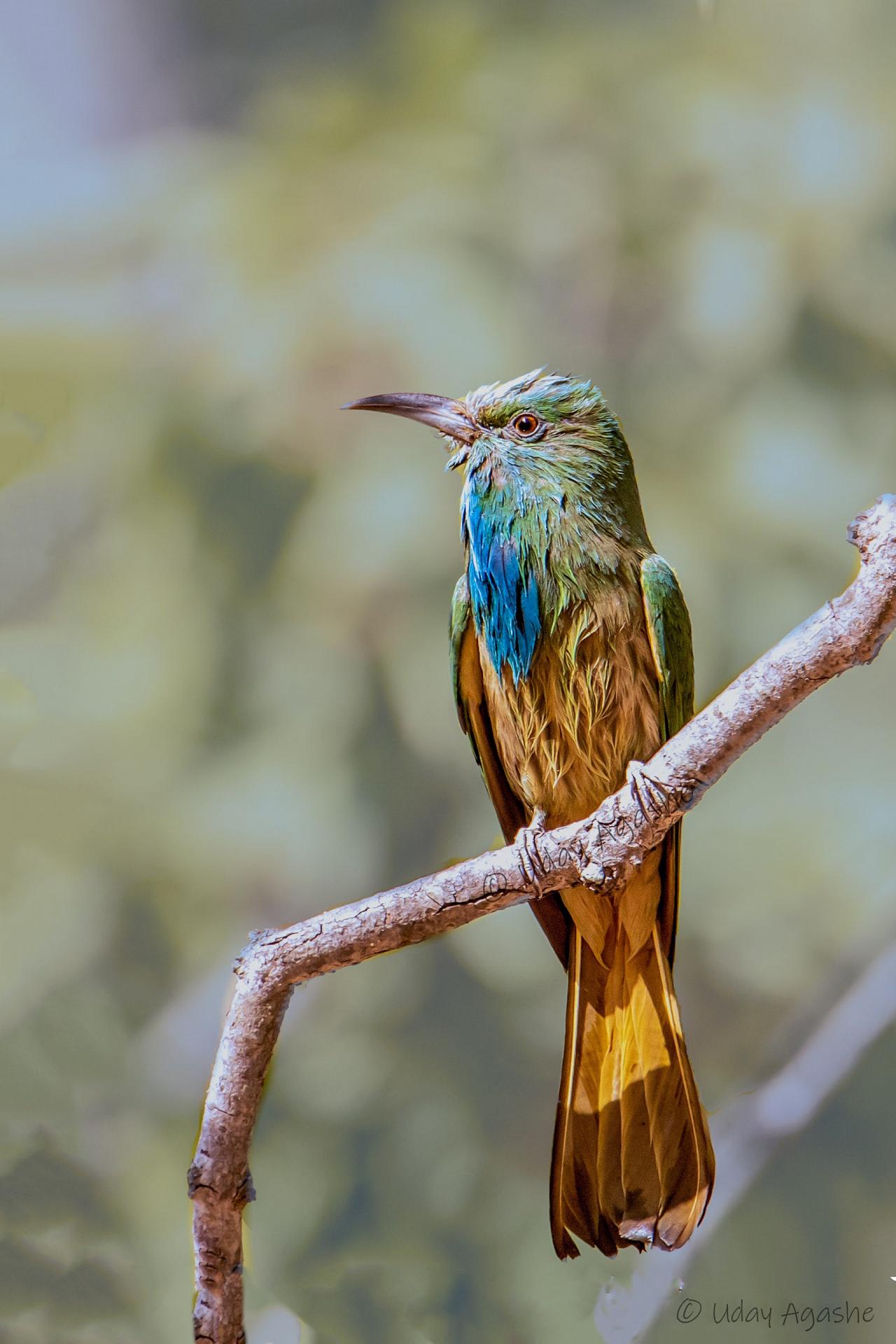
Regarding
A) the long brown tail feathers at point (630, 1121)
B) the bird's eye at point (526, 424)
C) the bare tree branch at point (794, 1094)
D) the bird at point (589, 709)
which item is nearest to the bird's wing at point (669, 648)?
the bird at point (589, 709)

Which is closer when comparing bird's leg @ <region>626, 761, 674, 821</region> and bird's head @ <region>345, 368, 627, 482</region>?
bird's leg @ <region>626, 761, 674, 821</region>

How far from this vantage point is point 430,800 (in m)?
2.13

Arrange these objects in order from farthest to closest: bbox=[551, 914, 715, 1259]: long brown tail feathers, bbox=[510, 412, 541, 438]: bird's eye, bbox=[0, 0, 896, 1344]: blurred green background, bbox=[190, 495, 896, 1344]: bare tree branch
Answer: bbox=[0, 0, 896, 1344]: blurred green background < bbox=[510, 412, 541, 438]: bird's eye < bbox=[551, 914, 715, 1259]: long brown tail feathers < bbox=[190, 495, 896, 1344]: bare tree branch

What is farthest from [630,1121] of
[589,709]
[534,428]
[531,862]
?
[534,428]

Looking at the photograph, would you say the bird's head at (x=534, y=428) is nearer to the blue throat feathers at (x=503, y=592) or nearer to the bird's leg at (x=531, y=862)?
the blue throat feathers at (x=503, y=592)

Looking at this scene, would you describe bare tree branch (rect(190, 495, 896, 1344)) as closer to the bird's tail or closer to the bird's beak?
the bird's tail

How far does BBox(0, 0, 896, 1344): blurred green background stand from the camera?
2.04m

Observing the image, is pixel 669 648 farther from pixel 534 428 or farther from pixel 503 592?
pixel 534 428

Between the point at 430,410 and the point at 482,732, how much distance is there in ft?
1.65

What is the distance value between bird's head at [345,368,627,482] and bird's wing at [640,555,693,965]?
7.5 inches

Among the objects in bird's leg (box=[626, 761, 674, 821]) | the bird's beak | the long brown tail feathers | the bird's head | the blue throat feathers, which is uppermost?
the bird's beak

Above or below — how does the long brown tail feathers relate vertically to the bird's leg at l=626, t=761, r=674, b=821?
below

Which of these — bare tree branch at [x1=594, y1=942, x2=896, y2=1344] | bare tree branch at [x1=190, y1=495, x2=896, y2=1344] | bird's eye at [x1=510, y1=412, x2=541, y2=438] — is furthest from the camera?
bare tree branch at [x1=594, y1=942, x2=896, y2=1344]

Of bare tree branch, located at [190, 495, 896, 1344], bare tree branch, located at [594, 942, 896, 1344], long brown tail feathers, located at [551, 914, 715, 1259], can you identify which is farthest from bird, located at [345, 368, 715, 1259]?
bare tree branch, located at [594, 942, 896, 1344]
